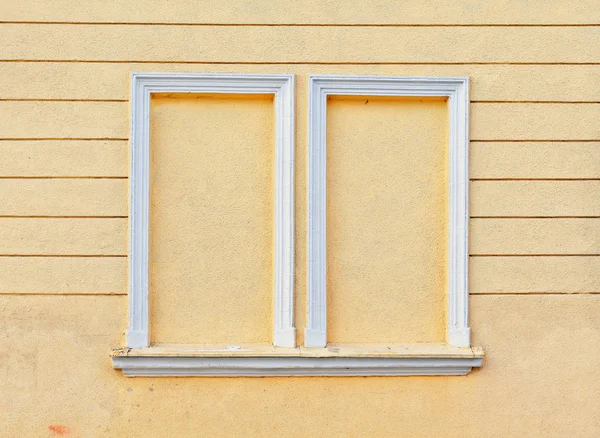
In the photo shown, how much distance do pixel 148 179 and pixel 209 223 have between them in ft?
1.59

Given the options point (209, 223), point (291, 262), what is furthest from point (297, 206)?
point (209, 223)

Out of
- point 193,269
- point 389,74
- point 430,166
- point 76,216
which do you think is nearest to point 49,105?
point 76,216

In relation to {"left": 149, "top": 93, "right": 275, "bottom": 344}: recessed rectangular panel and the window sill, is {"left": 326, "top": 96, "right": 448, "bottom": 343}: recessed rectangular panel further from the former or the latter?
{"left": 149, "top": 93, "right": 275, "bottom": 344}: recessed rectangular panel

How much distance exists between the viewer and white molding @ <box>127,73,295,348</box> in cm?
342

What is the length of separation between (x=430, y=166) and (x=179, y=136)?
1687 millimetres

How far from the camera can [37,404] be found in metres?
3.45

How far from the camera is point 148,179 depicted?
3.46m

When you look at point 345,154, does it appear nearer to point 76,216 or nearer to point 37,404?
point 76,216

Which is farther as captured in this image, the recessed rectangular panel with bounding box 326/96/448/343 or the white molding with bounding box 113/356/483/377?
the recessed rectangular panel with bounding box 326/96/448/343

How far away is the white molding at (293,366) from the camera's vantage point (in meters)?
3.41

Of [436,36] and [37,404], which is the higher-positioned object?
[436,36]

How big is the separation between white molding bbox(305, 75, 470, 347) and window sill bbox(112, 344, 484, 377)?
4.0 inches

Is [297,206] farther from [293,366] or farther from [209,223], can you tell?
[293,366]

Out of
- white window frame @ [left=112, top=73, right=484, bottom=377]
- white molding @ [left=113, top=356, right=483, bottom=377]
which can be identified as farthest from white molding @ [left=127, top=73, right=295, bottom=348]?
white molding @ [left=113, top=356, right=483, bottom=377]
